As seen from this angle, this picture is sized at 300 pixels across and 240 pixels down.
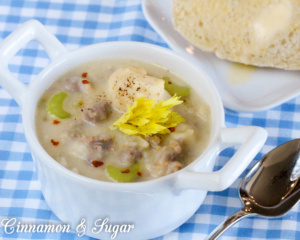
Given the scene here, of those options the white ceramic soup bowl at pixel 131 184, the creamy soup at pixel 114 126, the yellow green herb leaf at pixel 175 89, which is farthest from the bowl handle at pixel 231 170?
the yellow green herb leaf at pixel 175 89

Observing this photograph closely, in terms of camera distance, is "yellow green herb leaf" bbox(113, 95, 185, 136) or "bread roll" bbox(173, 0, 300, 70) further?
"bread roll" bbox(173, 0, 300, 70)

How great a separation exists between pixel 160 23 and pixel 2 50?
42.1 inches

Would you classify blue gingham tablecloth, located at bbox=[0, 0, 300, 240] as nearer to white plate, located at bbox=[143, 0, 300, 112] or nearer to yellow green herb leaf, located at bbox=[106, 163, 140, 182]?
white plate, located at bbox=[143, 0, 300, 112]

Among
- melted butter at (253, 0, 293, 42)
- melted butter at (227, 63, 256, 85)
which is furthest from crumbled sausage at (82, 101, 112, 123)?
melted butter at (253, 0, 293, 42)

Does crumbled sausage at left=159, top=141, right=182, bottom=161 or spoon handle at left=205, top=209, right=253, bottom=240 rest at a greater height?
crumbled sausage at left=159, top=141, right=182, bottom=161

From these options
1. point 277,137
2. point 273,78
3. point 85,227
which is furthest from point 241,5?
point 85,227

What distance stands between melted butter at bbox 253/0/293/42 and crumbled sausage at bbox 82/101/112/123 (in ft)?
3.35

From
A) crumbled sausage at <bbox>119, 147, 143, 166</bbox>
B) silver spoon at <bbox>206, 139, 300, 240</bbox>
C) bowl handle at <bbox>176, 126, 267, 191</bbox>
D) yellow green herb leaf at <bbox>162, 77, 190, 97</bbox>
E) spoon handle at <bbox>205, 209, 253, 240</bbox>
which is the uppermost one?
bowl handle at <bbox>176, 126, 267, 191</bbox>

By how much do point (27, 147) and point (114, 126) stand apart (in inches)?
21.8

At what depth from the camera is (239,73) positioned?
2.65 m

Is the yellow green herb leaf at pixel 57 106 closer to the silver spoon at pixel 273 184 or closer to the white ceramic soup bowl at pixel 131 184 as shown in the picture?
the white ceramic soup bowl at pixel 131 184

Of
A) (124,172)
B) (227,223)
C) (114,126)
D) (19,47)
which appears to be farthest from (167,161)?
(19,47)

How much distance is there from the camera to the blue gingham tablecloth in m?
2.07

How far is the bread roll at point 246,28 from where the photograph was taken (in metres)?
2.57
